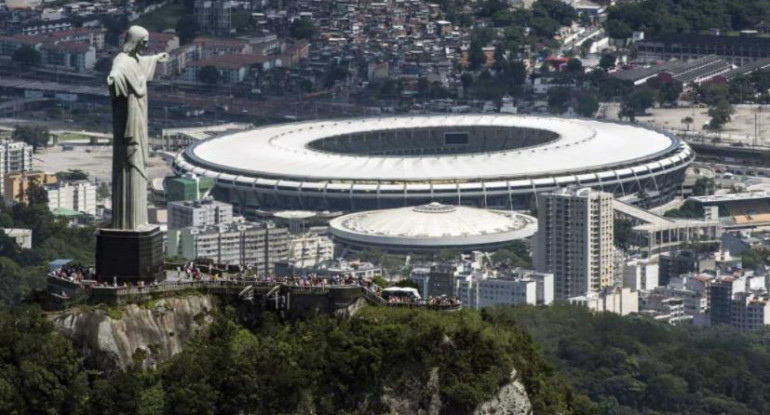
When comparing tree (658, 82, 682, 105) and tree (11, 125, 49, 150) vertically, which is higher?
tree (658, 82, 682, 105)

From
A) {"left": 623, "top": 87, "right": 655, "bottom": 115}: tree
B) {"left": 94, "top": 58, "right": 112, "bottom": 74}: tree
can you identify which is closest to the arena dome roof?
{"left": 623, "top": 87, "right": 655, "bottom": 115}: tree

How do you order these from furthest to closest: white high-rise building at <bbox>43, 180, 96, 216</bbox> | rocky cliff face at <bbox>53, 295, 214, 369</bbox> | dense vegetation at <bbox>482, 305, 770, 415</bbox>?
1. white high-rise building at <bbox>43, 180, 96, 216</bbox>
2. dense vegetation at <bbox>482, 305, 770, 415</bbox>
3. rocky cliff face at <bbox>53, 295, 214, 369</bbox>

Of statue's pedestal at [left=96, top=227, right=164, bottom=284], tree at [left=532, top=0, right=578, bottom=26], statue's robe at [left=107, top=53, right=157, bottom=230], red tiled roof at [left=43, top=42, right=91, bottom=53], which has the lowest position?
red tiled roof at [left=43, top=42, right=91, bottom=53]

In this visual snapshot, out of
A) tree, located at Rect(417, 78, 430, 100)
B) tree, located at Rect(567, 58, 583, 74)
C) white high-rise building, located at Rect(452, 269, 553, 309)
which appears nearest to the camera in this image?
white high-rise building, located at Rect(452, 269, 553, 309)

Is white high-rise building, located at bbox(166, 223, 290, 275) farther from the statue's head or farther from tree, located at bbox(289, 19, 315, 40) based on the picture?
tree, located at bbox(289, 19, 315, 40)

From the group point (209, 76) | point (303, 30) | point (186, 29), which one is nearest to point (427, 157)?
point (209, 76)

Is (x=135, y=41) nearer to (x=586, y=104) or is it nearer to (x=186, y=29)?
(x=586, y=104)

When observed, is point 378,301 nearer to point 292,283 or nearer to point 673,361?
point 292,283

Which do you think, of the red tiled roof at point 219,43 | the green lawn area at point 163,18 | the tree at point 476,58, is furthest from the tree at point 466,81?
the green lawn area at point 163,18
